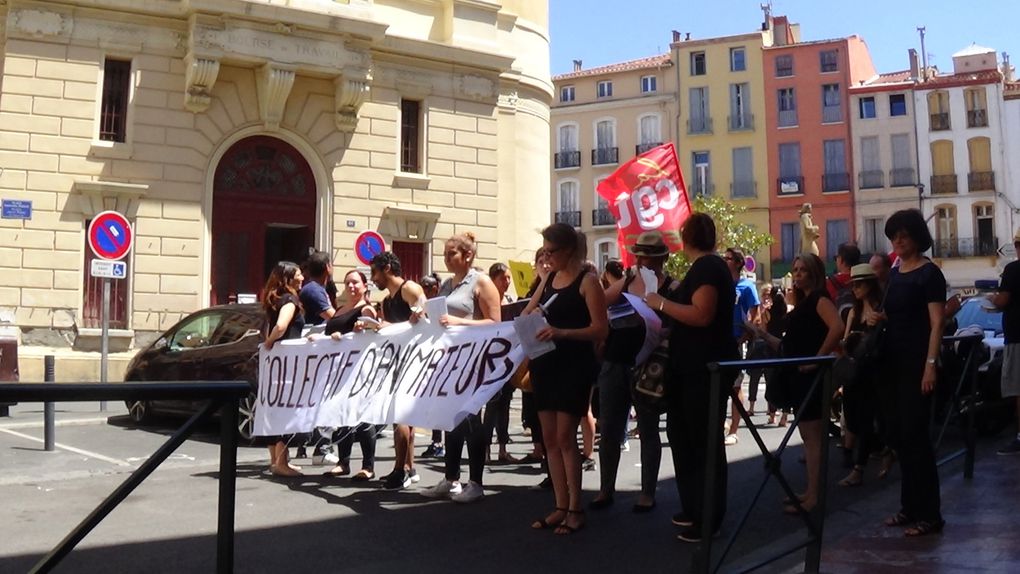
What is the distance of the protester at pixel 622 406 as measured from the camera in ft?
21.6

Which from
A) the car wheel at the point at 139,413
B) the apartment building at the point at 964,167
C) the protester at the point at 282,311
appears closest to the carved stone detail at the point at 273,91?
the car wheel at the point at 139,413

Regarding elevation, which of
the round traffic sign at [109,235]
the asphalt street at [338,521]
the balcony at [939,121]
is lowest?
the asphalt street at [338,521]

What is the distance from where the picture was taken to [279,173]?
20.9 meters

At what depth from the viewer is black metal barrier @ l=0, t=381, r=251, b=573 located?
267 centimetres

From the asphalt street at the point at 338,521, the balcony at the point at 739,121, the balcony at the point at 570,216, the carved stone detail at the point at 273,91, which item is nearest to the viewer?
the asphalt street at the point at 338,521

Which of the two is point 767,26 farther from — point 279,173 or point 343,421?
point 343,421

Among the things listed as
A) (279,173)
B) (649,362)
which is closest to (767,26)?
(279,173)

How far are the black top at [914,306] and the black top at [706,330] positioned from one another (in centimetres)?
102

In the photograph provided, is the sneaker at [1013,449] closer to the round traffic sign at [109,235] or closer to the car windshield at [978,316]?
the car windshield at [978,316]

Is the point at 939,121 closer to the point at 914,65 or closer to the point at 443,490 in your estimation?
the point at 914,65

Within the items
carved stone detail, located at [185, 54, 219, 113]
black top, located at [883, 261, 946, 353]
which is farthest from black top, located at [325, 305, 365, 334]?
carved stone detail, located at [185, 54, 219, 113]

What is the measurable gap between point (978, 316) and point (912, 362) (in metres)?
8.19

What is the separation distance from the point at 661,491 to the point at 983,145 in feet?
174

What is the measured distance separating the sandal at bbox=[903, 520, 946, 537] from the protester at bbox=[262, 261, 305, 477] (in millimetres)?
5068
